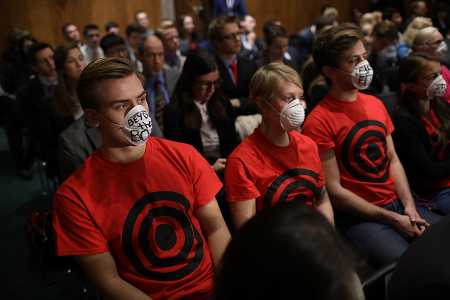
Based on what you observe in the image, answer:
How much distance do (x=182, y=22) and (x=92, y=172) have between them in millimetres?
6110

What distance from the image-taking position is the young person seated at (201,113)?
8.70ft

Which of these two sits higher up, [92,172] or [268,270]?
[268,270]

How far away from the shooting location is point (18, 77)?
5617 millimetres

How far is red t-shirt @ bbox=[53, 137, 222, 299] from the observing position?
156 cm

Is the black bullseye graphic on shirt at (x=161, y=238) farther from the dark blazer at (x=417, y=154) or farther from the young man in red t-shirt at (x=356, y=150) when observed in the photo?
the dark blazer at (x=417, y=154)

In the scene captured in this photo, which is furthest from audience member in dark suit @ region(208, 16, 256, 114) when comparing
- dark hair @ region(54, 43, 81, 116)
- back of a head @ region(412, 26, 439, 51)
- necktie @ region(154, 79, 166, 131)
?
back of a head @ region(412, 26, 439, 51)

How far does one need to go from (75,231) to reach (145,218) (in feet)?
0.77

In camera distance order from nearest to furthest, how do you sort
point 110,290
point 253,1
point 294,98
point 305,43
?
point 110,290
point 294,98
point 305,43
point 253,1

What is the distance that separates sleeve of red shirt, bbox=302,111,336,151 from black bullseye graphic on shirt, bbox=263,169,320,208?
23cm

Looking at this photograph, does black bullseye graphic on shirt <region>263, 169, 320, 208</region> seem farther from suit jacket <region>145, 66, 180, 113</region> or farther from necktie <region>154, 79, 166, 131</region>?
suit jacket <region>145, 66, 180, 113</region>

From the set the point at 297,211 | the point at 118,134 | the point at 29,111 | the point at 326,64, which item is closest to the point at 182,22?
the point at 29,111

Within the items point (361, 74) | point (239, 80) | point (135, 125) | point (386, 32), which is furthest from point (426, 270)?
point (386, 32)

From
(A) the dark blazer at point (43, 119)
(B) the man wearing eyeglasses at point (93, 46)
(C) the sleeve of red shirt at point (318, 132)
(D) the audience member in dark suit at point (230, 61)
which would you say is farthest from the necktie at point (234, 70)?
(B) the man wearing eyeglasses at point (93, 46)

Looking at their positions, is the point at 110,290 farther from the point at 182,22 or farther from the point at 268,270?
the point at 182,22
